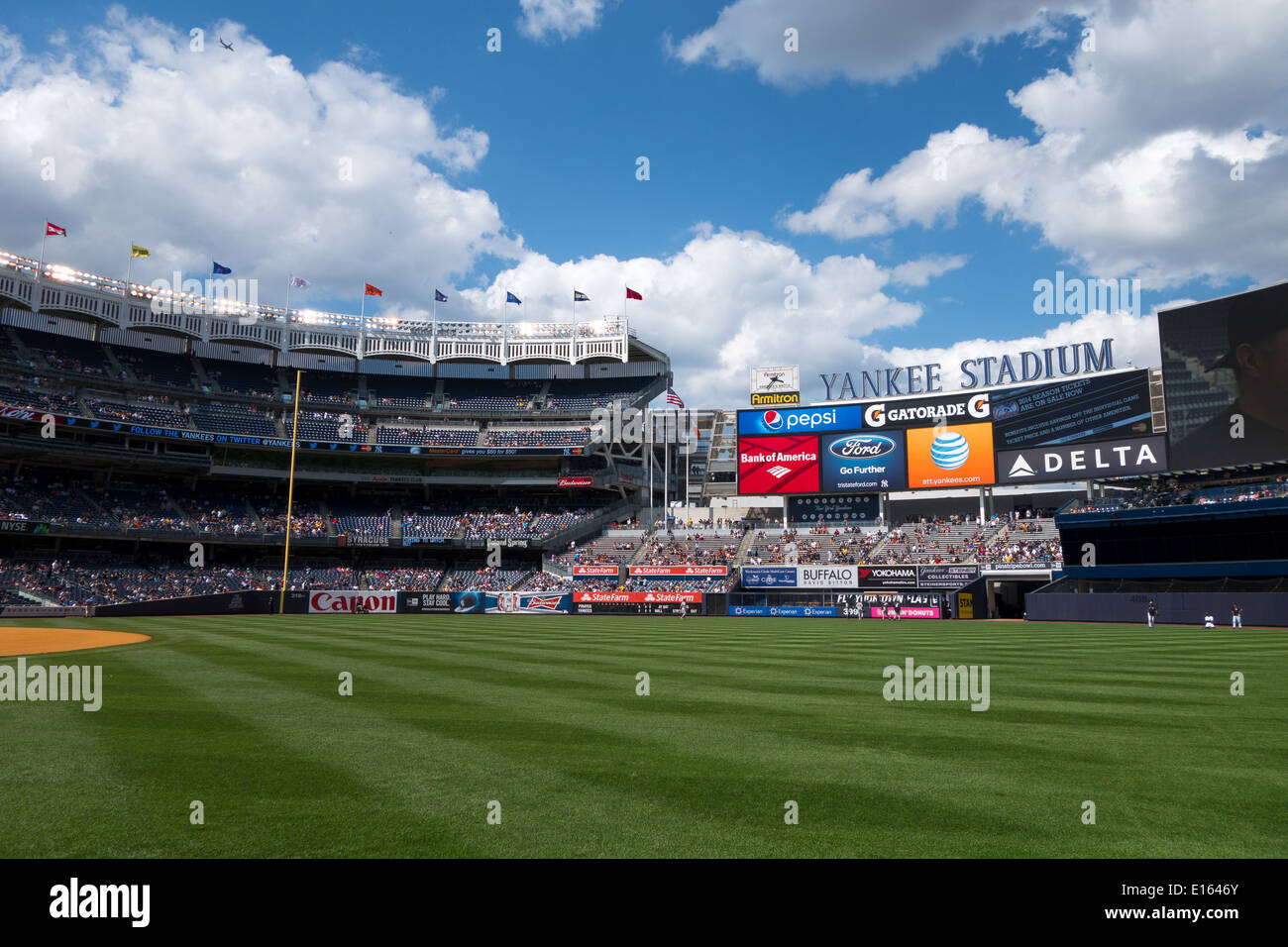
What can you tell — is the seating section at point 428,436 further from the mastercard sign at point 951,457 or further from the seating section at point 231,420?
the mastercard sign at point 951,457

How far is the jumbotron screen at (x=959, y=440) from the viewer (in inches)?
2025

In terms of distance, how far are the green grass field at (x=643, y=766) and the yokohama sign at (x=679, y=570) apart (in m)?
42.3

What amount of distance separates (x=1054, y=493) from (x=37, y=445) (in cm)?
Result: 7364

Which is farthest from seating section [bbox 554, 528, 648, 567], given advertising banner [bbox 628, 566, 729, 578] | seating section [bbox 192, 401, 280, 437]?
seating section [bbox 192, 401, 280, 437]

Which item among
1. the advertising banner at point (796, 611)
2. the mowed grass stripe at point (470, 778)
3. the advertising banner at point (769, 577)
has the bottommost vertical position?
the advertising banner at point (796, 611)

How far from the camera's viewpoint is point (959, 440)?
192ft

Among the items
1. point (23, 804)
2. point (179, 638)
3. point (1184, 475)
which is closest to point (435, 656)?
point (179, 638)

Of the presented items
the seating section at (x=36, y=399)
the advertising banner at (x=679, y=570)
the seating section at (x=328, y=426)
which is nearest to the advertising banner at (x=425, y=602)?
the advertising banner at (x=679, y=570)

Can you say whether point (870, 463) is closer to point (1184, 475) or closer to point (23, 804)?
point (1184, 475)

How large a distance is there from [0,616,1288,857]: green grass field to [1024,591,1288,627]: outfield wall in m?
25.3

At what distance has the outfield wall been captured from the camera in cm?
3622

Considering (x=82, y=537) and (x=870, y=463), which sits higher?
(x=870, y=463)

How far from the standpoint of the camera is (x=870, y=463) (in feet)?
203

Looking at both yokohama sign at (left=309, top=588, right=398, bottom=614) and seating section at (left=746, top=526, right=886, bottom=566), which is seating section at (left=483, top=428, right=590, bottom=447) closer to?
seating section at (left=746, top=526, right=886, bottom=566)
